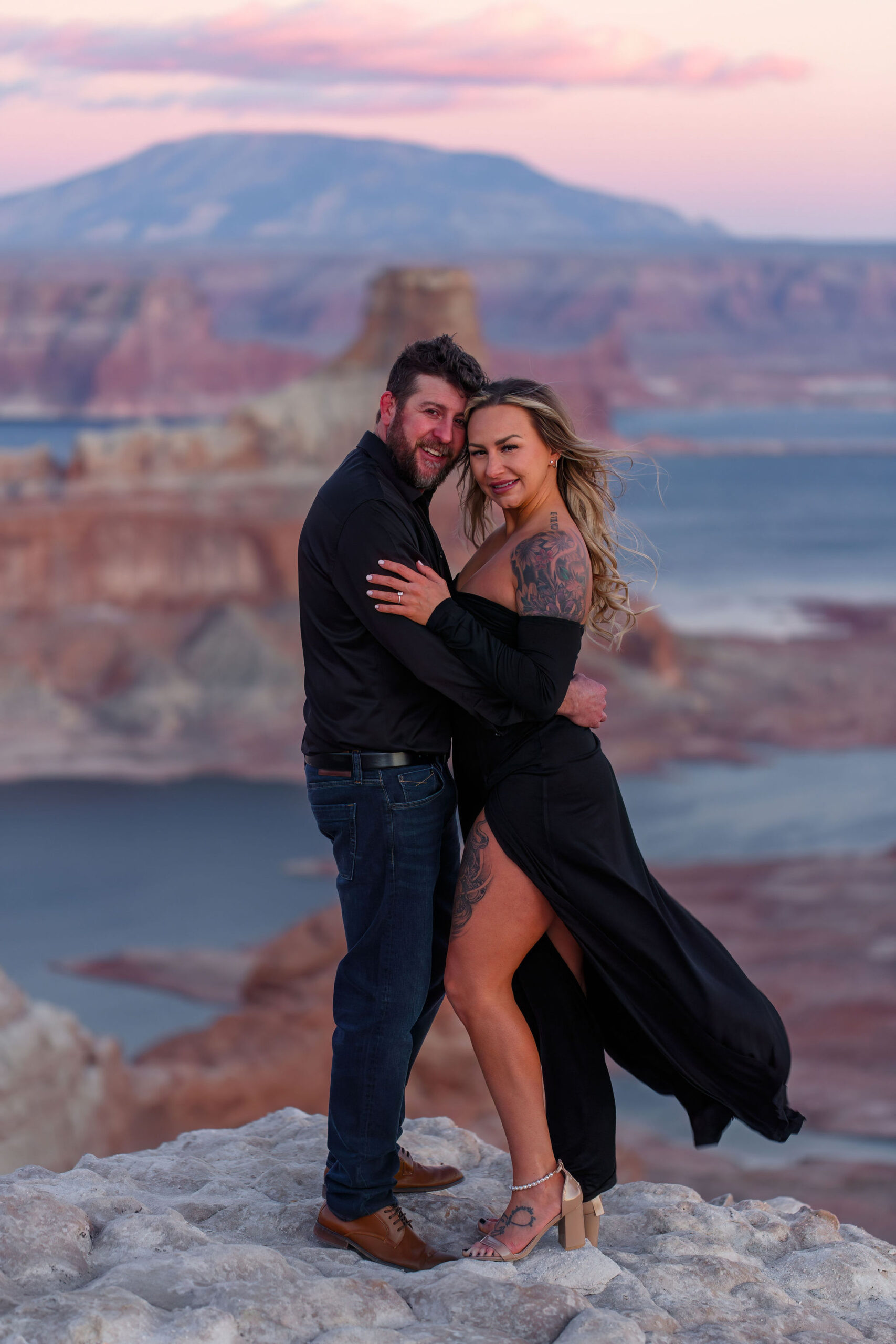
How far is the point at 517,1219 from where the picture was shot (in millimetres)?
3443

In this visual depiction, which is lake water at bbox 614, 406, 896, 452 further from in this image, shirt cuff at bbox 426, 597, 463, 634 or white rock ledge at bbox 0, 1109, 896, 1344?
shirt cuff at bbox 426, 597, 463, 634

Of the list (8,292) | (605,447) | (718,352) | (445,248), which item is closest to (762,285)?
(718,352)

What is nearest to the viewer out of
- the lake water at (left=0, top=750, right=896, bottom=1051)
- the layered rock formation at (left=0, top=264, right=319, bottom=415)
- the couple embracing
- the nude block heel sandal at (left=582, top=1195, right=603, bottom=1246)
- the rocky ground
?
the couple embracing

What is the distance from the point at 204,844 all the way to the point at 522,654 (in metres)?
31.4

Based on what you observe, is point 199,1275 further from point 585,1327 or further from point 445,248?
point 445,248

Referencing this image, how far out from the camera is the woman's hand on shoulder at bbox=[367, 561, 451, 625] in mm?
3297

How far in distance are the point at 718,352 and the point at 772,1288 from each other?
76.2m

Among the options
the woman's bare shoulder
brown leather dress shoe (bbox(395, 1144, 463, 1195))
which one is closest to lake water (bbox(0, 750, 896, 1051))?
Result: brown leather dress shoe (bbox(395, 1144, 463, 1195))

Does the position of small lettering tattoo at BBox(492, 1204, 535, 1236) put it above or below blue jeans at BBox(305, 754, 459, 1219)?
below

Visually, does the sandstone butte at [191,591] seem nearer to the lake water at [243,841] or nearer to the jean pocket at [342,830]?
the lake water at [243,841]

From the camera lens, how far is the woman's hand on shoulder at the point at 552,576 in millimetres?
3336

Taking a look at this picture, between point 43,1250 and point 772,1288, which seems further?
point 772,1288

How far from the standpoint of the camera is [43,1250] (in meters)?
3.08

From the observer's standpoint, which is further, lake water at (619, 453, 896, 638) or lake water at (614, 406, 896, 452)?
lake water at (614, 406, 896, 452)
